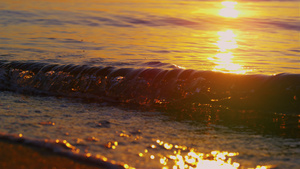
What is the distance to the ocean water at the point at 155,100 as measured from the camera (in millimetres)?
2734

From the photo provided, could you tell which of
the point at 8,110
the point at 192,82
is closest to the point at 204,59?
the point at 192,82

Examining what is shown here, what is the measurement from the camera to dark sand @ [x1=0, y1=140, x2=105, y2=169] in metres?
2.41

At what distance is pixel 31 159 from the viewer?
251 centimetres

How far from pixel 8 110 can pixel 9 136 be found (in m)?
0.88

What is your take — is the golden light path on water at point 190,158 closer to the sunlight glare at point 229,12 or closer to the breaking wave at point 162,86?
the breaking wave at point 162,86

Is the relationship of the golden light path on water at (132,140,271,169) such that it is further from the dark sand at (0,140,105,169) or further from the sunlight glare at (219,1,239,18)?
the sunlight glare at (219,1,239,18)

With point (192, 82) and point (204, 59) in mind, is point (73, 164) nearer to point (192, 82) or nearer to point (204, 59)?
point (192, 82)

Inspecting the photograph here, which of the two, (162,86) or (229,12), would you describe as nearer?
(162,86)

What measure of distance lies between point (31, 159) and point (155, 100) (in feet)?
7.14

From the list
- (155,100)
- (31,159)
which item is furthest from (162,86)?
(31,159)

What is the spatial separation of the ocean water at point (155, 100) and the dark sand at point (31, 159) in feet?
0.21

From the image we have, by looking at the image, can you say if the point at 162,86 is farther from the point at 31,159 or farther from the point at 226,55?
the point at 226,55

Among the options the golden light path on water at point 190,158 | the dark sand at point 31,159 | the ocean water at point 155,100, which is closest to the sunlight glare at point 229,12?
the ocean water at point 155,100

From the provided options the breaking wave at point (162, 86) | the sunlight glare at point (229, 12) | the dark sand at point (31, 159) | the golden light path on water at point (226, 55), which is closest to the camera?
the dark sand at point (31, 159)
